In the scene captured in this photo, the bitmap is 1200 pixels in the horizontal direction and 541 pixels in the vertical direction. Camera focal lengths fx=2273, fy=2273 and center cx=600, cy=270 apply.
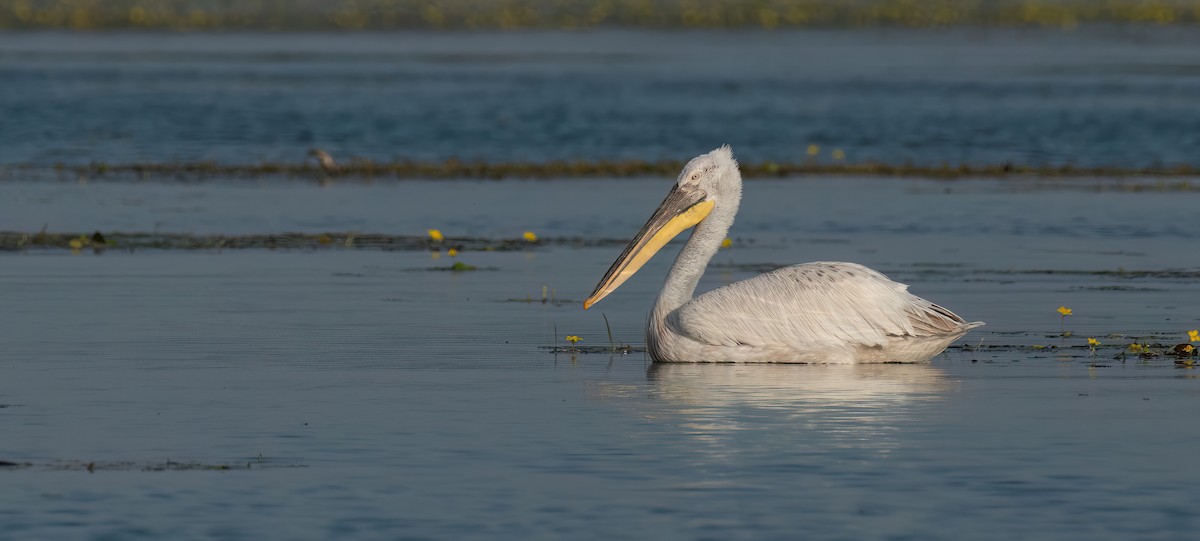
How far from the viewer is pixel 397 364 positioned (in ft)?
40.2

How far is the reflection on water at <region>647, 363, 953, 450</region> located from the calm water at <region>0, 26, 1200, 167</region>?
1960cm

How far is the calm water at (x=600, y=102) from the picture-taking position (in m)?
34.3

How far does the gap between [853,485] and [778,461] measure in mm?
533

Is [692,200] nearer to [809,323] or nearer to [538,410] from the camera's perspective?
[809,323]

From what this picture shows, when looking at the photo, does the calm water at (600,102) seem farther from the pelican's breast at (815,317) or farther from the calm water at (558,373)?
the pelican's breast at (815,317)

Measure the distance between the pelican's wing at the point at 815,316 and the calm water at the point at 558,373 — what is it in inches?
8.8

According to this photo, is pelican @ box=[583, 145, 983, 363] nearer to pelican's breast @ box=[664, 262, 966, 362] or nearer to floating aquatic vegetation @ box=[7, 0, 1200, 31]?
pelican's breast @ box=[664, 262, 966, 362]

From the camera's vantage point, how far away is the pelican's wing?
12312mm

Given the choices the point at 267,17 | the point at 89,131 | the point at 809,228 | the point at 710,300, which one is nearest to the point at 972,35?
the point at 267,17

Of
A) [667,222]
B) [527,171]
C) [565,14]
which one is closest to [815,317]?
[667,222]

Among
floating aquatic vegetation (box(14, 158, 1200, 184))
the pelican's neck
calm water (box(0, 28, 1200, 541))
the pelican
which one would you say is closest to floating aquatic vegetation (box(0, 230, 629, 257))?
calm water (box(0, 28, 1200, 541))

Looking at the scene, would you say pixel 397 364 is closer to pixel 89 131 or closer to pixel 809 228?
pixel 809 228

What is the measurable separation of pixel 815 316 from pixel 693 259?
3.93 ft

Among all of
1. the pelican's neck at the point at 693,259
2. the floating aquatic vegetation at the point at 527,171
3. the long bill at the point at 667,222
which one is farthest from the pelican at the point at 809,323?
the floating aquatic vegetation at the point at 527,171
